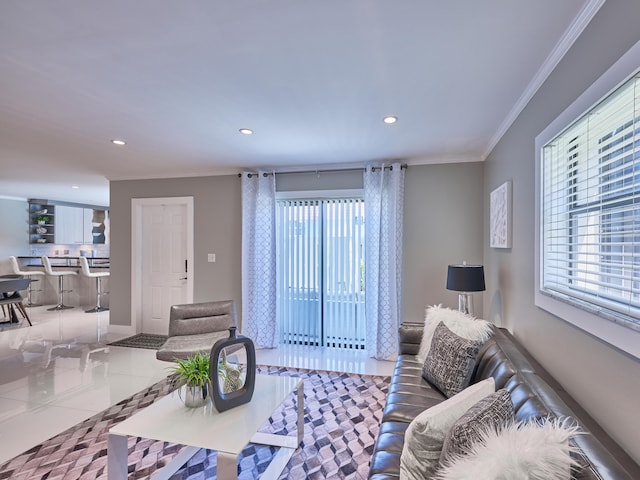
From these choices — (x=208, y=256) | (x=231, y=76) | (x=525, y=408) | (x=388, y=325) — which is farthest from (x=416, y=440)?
(x=208, y=256)

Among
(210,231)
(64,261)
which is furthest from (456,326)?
(64,261)

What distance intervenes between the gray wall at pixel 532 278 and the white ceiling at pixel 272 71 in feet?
0.55

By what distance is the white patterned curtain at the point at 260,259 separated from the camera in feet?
14.5

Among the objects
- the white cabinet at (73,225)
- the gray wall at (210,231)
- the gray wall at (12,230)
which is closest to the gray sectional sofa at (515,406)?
the gray wall at (210,231)

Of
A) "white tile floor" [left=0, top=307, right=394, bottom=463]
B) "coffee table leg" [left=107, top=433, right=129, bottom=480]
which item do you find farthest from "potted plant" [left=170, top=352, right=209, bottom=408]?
"white tile floor" [left=0, top=307, right=394, bottom=463]

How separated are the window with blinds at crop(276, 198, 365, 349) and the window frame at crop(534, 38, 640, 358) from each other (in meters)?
2.47

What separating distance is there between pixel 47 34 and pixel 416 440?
8.30ft

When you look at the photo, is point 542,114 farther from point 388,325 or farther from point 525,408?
point 388,325

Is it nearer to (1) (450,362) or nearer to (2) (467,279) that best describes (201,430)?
(1) (450,362)

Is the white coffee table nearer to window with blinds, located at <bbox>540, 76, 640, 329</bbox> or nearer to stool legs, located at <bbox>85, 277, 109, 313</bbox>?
window with blinds, located at <bbox>540, 76, 640, 329</bbox>

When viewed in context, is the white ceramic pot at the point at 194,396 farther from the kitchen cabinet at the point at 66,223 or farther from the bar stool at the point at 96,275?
the kitchen cabinet at the point at 66,223

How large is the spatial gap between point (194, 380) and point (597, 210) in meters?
2.21

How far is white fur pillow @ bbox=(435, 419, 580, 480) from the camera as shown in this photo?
2.74ft

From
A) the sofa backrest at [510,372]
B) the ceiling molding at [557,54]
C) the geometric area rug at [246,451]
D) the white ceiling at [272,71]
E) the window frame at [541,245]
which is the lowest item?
the geometric area rug at [246,451]
